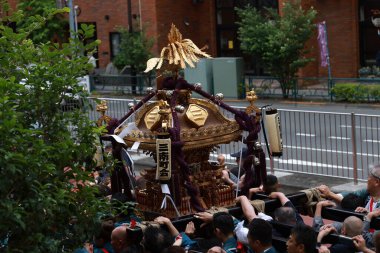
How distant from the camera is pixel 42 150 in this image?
253 inches

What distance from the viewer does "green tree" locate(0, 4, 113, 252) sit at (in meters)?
6.32

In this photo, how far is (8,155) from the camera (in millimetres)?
6109

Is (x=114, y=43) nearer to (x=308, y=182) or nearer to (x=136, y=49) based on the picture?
(x=136, y=49)

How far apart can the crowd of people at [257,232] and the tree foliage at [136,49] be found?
25117 mm

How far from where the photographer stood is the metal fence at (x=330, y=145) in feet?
52.2

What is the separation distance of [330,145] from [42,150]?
35.9ft

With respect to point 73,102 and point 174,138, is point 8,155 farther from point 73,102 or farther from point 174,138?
point 174,138

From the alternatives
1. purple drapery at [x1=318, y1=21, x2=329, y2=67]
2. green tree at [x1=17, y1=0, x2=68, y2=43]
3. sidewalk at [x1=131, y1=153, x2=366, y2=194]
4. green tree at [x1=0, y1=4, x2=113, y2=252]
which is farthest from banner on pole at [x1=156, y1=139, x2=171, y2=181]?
green tree at [x1=17, y1=0, x2=68, y2=43]

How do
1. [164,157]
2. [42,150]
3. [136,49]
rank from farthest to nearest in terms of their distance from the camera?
[136,49], [164,157], [42,150]

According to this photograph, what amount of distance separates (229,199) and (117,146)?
1.68 metres

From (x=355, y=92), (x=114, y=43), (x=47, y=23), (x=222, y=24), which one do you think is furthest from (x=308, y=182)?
(x=114, y=43)

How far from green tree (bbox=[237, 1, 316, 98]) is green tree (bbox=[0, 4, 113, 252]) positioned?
23.9m

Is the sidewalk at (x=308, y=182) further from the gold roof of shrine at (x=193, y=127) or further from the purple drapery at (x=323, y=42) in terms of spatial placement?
the purple drapery at (x=323, y=42)

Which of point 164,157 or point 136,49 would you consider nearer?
point 164,157
